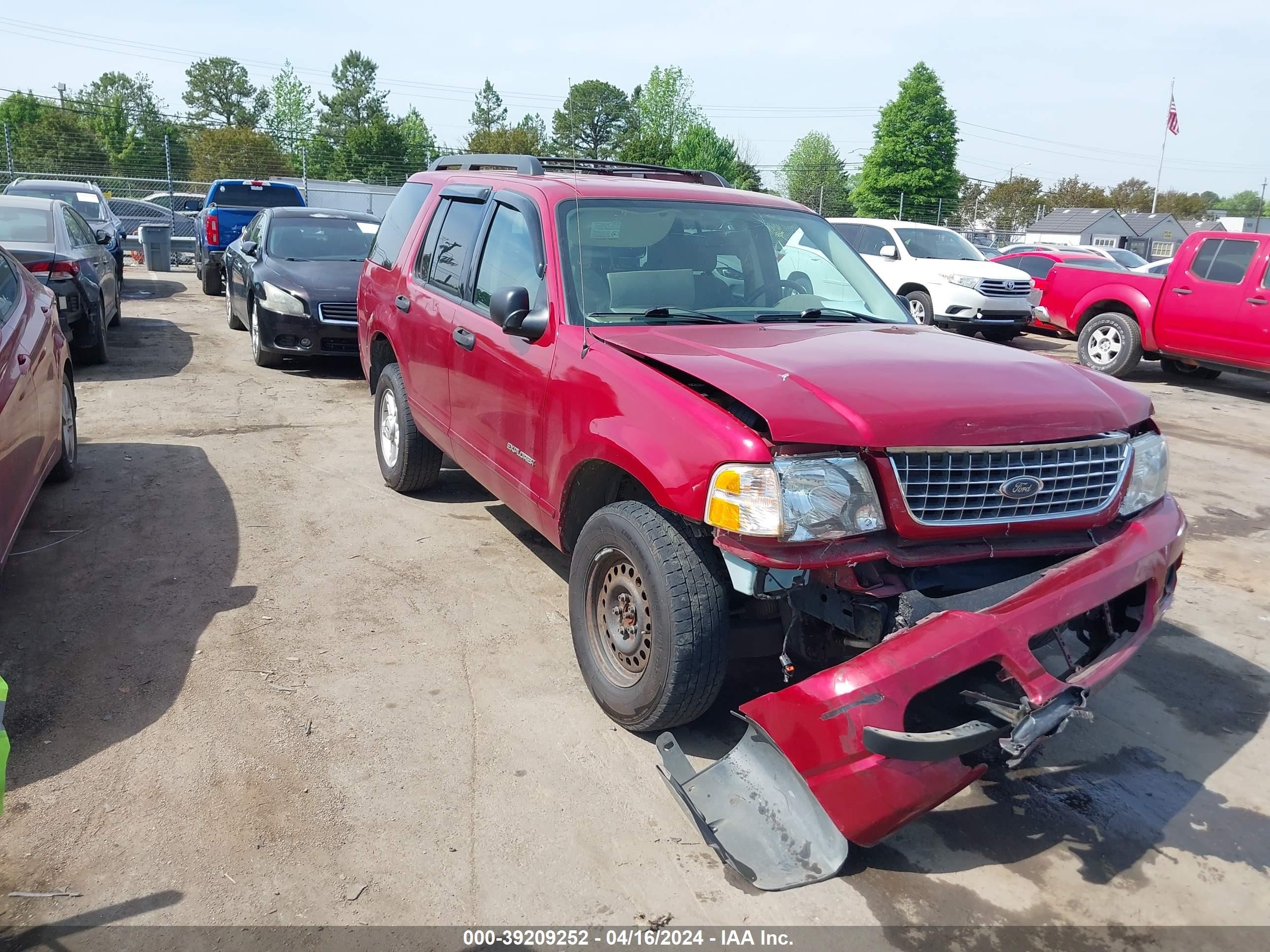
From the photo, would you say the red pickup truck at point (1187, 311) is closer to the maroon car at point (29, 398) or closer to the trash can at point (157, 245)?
the maroon car at point (29, 398)

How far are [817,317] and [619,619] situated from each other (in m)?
1.66

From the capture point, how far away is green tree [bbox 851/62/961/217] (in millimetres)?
58094

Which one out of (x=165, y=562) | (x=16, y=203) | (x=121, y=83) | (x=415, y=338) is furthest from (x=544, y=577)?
(x=121, y=83)

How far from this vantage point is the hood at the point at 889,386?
298 centimetres

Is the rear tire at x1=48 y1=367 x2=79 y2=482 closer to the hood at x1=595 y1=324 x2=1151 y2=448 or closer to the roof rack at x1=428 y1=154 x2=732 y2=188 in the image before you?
the roof rack at x1=428 y1=154 x2=732 y2=188

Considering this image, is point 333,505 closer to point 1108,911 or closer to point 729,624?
point 729,624

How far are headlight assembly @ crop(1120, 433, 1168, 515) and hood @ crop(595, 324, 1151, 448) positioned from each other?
97 mm

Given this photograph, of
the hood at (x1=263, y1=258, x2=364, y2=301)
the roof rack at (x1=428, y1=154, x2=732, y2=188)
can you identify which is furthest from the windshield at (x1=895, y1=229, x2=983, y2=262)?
the roof rack at (x1=428, y1=154, x2=732, y2=188)

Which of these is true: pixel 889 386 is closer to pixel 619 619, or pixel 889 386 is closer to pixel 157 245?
pixel 619 619

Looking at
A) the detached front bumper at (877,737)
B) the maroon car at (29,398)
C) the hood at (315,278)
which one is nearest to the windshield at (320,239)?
the hood at (315,278)

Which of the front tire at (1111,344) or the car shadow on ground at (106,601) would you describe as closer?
the car shadow on ground at (106,601)

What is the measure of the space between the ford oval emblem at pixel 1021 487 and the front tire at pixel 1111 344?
10229 millimetres

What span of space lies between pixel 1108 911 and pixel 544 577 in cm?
306

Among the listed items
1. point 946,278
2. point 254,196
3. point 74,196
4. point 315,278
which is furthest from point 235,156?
point 315,278
